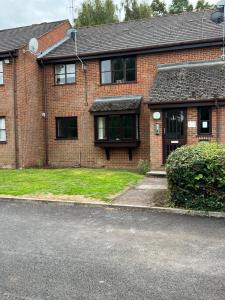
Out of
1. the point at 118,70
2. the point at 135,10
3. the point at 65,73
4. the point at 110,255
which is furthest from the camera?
the point at 135,10

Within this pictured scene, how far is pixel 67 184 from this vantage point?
10812 millimetres

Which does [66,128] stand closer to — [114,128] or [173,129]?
[114,128]

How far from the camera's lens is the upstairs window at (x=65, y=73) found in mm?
16891

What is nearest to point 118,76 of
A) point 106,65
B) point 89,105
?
point 106,65

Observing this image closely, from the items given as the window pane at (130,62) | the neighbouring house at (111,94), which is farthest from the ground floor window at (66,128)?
the window pane at (130,62)

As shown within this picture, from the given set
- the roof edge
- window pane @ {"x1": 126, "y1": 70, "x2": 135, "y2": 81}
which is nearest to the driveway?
the roof edge

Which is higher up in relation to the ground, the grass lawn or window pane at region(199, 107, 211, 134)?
window pane at region(199, 107, 211, 134)

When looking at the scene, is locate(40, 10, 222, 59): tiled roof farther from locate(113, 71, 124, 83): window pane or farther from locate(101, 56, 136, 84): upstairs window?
locate(113, 71, 124, 83): window pane

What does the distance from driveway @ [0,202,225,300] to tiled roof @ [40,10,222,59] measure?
33.3ft

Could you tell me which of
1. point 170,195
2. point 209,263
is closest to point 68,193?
point 170,195

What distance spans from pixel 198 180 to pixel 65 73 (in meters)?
11.1

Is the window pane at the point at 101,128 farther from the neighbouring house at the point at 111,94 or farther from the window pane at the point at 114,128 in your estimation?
the window pane at the point at 114,128

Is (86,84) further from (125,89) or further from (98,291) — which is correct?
(98,291)

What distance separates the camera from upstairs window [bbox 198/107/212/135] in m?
13.0
